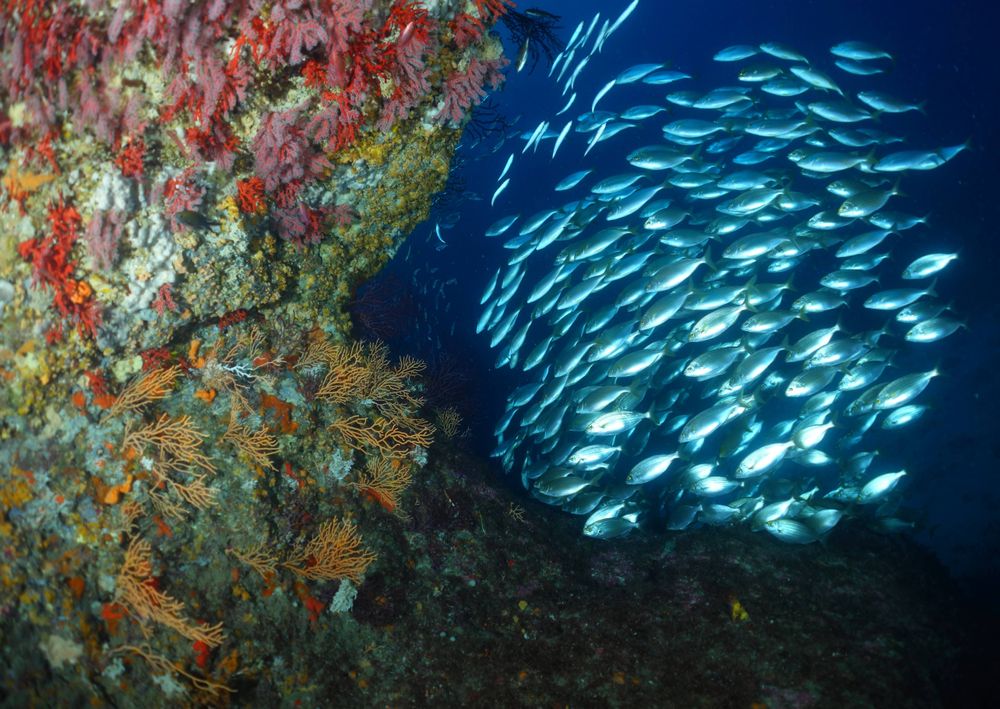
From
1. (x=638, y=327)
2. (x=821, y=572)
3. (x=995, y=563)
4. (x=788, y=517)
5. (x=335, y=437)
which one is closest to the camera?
(x=335, y=437)

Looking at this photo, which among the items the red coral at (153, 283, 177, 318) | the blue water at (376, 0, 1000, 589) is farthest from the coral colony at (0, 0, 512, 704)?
the blue water at (376, 0, 1000, 589)

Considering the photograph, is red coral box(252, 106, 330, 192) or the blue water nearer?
red coral box(252, 106, 330, 192)

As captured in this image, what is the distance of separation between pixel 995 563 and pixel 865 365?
474 inches

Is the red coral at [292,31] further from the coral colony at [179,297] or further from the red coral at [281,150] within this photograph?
the red coral at [281,150]

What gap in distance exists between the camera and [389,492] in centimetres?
514

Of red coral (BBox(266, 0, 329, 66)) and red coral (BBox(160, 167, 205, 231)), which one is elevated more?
red coral (BBox(266, 0, 329, 66))

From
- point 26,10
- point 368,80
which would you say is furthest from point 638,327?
point 26,10

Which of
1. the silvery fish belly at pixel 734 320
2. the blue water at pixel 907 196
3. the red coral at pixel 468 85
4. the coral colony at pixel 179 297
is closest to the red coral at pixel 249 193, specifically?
the coral colony at pixel 179 297

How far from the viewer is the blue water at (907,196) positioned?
15922 mm

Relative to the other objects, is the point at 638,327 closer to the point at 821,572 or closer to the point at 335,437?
the point at 821,572

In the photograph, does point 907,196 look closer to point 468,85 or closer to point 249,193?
point 468,85

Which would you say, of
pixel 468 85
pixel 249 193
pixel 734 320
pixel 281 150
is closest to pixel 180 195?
pixel 249 193

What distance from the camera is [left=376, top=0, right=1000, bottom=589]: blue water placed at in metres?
15.9

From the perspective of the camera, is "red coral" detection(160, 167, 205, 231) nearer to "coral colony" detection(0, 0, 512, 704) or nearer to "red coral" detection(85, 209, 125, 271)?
"coral colony" detection(0, 0, 512, 704)
